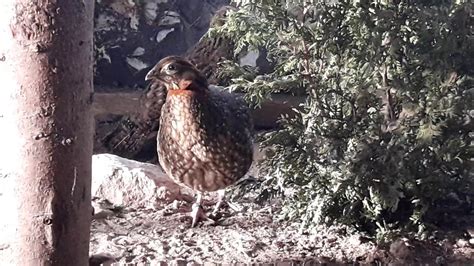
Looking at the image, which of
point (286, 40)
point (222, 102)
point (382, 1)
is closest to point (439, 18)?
point (382, 1)

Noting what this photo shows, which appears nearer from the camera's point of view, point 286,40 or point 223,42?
point 286,40

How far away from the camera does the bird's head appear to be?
2764mm

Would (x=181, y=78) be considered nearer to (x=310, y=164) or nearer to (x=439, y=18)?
(x=310, y=164)

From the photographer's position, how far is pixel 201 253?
274 centimetres

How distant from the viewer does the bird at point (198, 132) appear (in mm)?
2781

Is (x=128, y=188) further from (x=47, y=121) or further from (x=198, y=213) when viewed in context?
(x=47, y=121)

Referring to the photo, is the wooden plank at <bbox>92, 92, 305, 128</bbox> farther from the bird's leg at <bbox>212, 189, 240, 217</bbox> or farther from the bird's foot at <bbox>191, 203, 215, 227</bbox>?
the bird's foot at <bbox>191, 203, 215, 227</bbox>

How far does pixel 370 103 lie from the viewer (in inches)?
110

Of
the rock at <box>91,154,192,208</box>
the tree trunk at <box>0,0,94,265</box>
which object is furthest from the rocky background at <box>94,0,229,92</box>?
the tree trunk at <box>0,0,94,265</box>

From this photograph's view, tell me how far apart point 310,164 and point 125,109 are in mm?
2162

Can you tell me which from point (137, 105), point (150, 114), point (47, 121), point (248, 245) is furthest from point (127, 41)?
point (47, 121)

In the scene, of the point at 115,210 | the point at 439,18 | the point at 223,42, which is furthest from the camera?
the point at 223,42

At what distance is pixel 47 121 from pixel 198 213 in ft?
6.03

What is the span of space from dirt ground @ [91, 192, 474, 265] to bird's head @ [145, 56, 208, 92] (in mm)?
576
